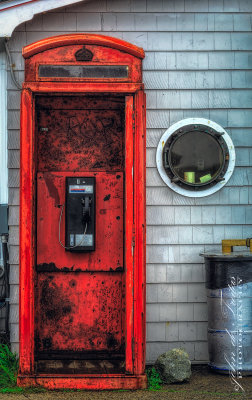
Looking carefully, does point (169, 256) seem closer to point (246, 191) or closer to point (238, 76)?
point (246, 191)

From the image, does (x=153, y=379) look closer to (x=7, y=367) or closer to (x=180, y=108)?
(x=7, y=367)

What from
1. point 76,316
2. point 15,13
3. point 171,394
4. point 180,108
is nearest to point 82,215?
point 76,316

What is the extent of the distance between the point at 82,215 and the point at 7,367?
1.66 meters

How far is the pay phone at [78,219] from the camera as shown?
5.24 m

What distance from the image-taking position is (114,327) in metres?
5.38

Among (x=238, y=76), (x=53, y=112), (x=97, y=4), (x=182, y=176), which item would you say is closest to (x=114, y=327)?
(x=182, y=176)

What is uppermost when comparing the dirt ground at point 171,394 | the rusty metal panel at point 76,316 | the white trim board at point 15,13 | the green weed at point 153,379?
the white trim board at point 15,13

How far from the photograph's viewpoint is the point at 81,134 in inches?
214

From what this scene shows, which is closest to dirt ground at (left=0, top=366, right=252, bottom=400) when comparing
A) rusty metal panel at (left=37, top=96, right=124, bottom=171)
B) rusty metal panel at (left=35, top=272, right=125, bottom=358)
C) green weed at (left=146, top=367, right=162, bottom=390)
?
green weed at (left=146, top=367, right=162, bottom=390)

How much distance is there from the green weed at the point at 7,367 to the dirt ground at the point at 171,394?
22cm

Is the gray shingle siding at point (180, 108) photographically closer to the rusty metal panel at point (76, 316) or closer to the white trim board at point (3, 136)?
the white trim board at point (3, 136)

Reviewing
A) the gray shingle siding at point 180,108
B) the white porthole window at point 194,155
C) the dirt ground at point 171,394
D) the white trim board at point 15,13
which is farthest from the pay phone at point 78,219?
the white trim board at point 15,13

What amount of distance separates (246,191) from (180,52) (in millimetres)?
1601

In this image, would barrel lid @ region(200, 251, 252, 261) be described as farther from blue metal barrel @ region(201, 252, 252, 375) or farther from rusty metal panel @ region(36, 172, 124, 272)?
rusty metal panel @ region(36, 172, 124, 272)
